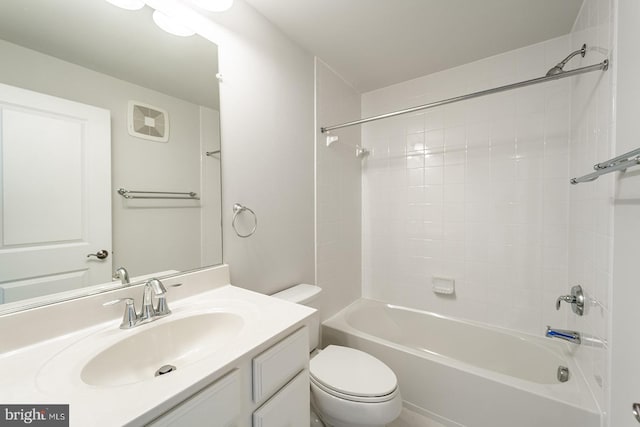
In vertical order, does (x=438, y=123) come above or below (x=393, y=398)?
above

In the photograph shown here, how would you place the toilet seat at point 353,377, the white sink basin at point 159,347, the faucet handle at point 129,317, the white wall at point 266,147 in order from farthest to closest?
the white wall at point 266,147 < the toilet seat at point 353,377 < the faucet handle at point 129,317 < the white sink basin at point 159,347

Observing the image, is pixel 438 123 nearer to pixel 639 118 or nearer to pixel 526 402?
pixel 639 118

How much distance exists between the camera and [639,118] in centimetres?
77

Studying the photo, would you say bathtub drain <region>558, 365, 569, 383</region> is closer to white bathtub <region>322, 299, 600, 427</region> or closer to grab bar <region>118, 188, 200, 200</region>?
white bathtub <region>322, 299, 600, 427</region>

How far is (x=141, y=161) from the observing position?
100cm

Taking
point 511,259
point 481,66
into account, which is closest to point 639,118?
point 511,259

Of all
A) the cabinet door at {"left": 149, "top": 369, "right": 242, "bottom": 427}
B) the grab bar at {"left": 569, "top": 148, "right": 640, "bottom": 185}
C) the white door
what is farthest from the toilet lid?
the grab bar at {"left": 569, "top": 148, "right": 640, "bottom": 185}

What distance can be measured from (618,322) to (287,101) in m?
1.81

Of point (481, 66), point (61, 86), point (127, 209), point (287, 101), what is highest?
point (481, 66)

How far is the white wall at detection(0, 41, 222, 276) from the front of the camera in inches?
30.5

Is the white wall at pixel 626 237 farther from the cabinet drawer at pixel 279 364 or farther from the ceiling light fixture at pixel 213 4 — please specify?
the ceiling light fixture at pixel 213 4

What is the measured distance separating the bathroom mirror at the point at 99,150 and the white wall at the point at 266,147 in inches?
3.3

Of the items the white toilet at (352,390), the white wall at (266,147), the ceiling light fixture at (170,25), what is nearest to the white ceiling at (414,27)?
the white wall at (266,147)

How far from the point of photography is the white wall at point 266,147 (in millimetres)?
1260
